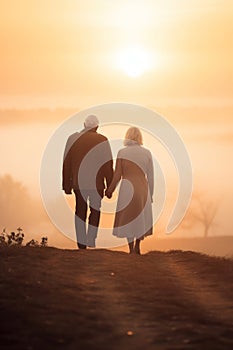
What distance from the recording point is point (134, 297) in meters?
13.6

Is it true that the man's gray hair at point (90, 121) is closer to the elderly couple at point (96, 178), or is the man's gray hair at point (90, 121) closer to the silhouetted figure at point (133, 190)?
the elderly couple at point (96, 178)

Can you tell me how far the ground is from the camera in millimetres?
10836

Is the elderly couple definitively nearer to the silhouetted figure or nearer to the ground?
the silhouetted figure

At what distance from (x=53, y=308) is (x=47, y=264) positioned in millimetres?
3850

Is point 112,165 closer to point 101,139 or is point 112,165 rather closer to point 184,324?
point 101,139

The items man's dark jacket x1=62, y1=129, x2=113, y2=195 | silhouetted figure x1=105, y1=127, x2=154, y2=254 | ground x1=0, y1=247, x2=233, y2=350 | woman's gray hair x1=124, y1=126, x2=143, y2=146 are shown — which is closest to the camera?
ground x1=0, y1=247, x2=233, y2=350

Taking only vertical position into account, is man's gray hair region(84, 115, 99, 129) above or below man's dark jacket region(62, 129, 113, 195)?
above

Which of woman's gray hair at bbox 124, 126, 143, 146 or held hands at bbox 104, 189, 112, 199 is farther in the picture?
held hands at bbox 104, 189, 112, 199

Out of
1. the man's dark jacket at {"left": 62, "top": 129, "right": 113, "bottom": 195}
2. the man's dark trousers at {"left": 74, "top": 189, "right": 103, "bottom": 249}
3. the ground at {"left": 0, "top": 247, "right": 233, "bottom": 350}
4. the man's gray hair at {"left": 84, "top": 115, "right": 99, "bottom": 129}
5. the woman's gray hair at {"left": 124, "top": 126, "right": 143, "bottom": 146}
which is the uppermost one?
the man's gray hair at {"left": 84, "top": 115, "right": 99, "bottom": 129}

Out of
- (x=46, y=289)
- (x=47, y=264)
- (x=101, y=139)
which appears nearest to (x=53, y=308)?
(x=46, y=289)

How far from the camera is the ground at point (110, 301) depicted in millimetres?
10836

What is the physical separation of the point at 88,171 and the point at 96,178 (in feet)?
0.74

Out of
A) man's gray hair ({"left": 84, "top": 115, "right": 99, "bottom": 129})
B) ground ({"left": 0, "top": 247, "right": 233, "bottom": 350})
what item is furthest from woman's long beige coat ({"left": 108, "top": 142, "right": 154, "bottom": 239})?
ground ({"left": 0, "top": 247, "right": 233, "bottom": 350})

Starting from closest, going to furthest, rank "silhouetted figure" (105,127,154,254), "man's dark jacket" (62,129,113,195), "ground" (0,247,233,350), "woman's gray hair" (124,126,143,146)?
"ground" (0,247,233,350)
"woman's gray hair" (124,126,143,146)
"silhouetted figure" (105,127,154,254)
"man's dark jacket" (62,129,113,195)
